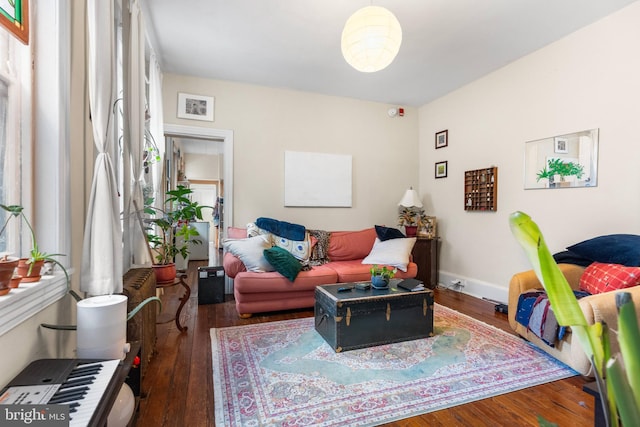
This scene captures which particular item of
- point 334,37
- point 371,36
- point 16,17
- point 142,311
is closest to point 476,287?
point 371,36

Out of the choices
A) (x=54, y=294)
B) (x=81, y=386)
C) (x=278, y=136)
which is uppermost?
(x=278, y=136)

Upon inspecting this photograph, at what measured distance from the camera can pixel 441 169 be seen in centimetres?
451

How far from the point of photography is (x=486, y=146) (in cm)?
380

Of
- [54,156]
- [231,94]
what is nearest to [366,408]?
[54,156]

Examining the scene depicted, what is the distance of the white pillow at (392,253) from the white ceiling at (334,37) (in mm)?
2099

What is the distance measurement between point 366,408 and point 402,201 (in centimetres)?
336

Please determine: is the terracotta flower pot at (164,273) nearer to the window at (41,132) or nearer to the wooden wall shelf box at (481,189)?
the window at (41,132)

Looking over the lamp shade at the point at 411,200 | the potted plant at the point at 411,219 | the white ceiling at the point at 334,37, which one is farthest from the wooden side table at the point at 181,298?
the lamp shade at the point at 411,200

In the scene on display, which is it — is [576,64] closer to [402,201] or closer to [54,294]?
[402,201]

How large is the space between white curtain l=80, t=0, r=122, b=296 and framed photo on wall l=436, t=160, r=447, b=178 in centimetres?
409

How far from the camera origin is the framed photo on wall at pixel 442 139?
14.5 ft

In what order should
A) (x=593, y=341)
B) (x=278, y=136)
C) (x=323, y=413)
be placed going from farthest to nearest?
(x=278, y=136), (x=323, y=413), (x=593, y=341)

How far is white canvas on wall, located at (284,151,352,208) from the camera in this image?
4258 millimetres

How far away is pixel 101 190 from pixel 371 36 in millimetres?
1855
